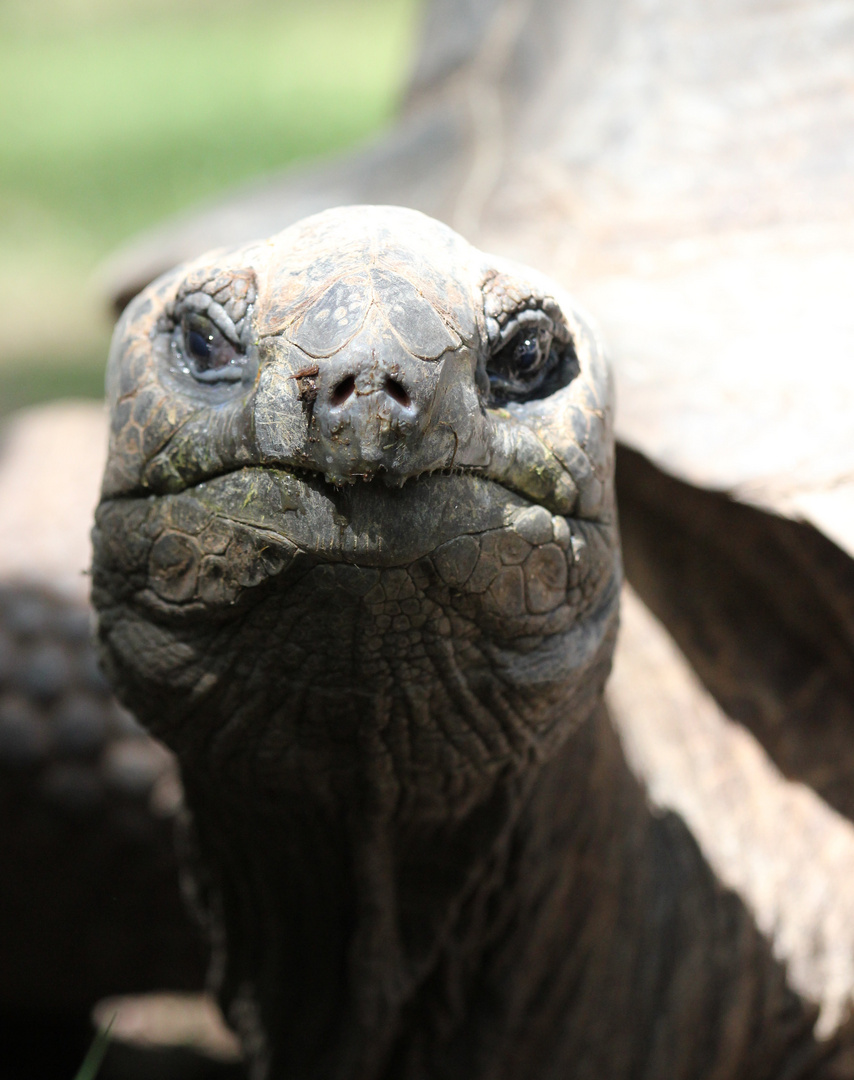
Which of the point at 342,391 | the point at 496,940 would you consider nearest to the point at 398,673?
the point at 342,391

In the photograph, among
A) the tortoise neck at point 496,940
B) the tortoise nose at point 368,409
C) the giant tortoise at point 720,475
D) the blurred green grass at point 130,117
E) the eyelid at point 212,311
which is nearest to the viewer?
the tortoise nose at point 368,409

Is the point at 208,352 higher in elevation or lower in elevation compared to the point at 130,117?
lower

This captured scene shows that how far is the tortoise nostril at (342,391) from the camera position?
1.03m

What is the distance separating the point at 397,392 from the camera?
41.0 inches

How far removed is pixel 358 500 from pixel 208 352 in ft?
0.88

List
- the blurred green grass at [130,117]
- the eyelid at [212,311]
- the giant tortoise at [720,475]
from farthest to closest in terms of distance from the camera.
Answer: the blurred green grass at [130,117], the giant tortoise at [720,475], the eyelid at [212,311]

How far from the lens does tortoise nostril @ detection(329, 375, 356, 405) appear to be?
3.38 ft

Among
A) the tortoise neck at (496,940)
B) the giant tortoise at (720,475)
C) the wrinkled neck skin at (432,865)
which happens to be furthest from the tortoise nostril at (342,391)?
the giant tortoise at (720,475)

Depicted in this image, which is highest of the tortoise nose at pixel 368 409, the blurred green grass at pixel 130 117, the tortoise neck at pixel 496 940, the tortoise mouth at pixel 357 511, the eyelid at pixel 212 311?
the blurred green grass at pixel 130 117

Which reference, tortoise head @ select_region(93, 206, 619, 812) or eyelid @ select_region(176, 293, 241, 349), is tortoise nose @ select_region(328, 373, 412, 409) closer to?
tortoise head @ select_region(93, 206, 619, 812)

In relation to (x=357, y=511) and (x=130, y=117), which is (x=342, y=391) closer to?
(x=357, y=511)

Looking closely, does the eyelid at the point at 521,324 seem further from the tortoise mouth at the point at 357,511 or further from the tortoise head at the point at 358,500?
the tortoise mouth at the point at 357,511

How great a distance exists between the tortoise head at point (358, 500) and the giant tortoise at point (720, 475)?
0.37 meters

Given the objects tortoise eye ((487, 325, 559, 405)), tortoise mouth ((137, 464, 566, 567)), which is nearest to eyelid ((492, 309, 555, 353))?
tortoise eye ((487, 325, 559, 405))
